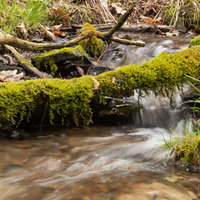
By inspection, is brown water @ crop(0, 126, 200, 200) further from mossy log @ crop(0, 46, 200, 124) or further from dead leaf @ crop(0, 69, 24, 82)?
dead leaf @ crop(0, 69, 24, 82)

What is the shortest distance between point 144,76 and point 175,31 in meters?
6.37

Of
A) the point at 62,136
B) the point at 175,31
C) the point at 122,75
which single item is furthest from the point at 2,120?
the point at 175,31

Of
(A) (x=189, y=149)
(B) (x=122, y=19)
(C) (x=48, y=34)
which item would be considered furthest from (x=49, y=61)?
(A) (x=189, y=149)

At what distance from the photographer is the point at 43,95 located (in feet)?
8.91

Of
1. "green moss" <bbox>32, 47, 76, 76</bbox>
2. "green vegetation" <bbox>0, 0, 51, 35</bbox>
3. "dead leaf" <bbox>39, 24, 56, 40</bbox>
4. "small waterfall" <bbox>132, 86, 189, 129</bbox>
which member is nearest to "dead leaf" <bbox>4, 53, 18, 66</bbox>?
"green moss" <bbox>32, 47, 76, 76</bbox>

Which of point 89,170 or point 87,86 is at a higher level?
point 87,86

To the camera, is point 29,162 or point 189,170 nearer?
point 189,170

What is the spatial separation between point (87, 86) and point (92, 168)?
39.6 inches

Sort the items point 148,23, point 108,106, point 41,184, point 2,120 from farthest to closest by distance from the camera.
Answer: point 148,23, point 108,106, point 2,120, point 41,184

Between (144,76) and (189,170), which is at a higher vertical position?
(144,76)

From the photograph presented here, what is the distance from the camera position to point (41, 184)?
5.76 feet

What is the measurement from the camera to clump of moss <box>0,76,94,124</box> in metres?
2.58

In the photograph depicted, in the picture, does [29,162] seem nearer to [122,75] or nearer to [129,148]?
[129,148]

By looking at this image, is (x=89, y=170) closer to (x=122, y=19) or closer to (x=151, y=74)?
(x=151, y=74)
